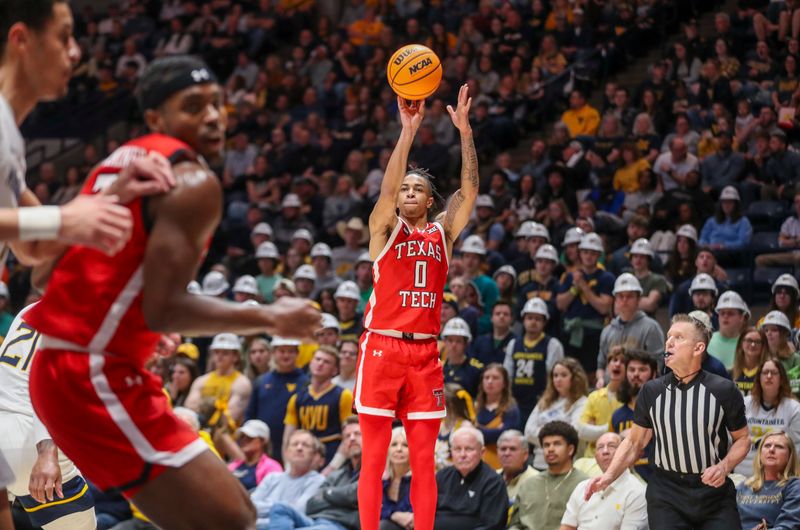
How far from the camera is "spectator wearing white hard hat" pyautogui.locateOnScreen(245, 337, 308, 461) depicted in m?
12.7

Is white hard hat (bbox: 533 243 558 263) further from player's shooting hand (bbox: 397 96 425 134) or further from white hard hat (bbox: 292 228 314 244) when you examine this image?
player's shooting hand (bbox: 397 96 425 134)

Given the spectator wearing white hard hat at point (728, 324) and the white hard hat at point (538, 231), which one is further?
the white hard hat at point (538, 231)

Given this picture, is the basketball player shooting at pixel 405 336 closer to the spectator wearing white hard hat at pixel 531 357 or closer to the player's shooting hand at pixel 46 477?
the player's shooting hand at pixel 46 477

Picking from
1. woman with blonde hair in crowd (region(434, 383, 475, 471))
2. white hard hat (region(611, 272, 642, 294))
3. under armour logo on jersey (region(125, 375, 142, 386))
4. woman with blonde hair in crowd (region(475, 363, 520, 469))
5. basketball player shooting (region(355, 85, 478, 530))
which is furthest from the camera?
white hard hat (region(611, 272, 642, 294))

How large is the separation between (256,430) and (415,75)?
205 inches

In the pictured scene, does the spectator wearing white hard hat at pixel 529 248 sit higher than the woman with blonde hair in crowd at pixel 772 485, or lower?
higher

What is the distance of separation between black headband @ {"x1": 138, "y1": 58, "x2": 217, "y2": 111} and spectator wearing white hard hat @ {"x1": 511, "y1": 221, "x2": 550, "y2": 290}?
32.3 feet

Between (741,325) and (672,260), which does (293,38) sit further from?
(741,325)

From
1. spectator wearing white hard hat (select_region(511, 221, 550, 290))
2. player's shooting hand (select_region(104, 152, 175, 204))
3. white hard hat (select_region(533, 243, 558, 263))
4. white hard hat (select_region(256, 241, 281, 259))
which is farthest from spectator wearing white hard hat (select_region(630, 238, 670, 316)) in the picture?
player's shooting hand (select_region(104, 152, 175, 204))

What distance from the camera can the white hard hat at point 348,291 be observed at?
13922mm

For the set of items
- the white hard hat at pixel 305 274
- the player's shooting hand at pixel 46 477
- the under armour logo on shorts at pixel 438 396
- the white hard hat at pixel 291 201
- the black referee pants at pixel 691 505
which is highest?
the white hard hat at pixel 291 201

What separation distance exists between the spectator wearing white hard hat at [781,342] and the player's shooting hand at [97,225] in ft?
27.7

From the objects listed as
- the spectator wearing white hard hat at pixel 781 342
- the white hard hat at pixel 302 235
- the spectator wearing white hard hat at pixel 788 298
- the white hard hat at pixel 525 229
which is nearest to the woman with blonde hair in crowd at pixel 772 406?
the spectator wearing white hard hat at pixel 781 342

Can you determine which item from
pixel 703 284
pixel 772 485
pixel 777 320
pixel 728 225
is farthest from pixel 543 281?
pixel 772 485
